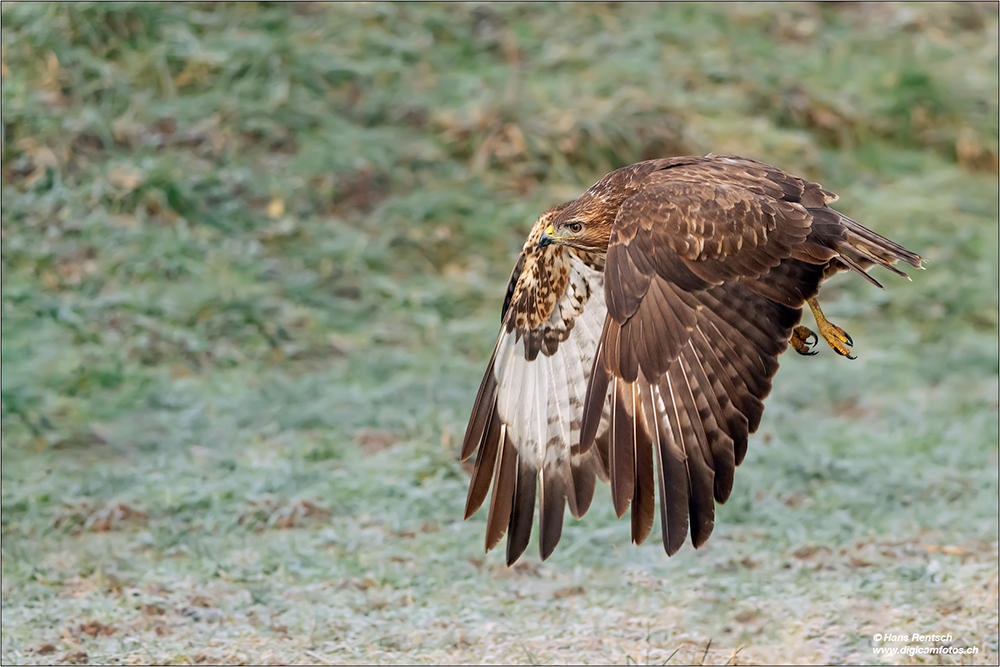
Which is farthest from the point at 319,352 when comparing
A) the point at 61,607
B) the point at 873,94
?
the point at 873,94

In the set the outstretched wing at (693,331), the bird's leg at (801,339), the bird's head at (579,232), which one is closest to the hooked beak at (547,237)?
the bird's head at (579,232)

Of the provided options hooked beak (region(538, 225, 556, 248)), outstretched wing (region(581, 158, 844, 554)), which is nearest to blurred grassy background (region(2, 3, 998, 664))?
outstretched wing (region(581, 158, 844, 554))

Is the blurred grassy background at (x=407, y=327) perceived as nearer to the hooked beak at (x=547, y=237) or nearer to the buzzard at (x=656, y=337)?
the buzzard at (x=656, y=337)

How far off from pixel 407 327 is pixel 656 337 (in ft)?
16.2

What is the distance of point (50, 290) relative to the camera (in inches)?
332

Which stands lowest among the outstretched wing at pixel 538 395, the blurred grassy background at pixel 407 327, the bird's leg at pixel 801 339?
the blurred grassy background at pixel 407 327

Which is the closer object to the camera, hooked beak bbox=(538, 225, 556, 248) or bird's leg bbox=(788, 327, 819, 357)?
bird's leg bbox=(788, 327, 819, 357)

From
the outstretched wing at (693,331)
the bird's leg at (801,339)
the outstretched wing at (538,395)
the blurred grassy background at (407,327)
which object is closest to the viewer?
the outstretched wing at (693,331)

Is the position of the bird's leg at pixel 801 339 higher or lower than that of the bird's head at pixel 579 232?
lower

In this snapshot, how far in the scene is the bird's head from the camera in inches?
189

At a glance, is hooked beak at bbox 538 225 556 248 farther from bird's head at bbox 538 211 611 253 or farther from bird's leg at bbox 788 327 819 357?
bird's leg at bbox 788 327 819 357

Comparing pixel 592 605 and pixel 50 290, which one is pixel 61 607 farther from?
pixel 50 290

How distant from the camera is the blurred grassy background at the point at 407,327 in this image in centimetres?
544

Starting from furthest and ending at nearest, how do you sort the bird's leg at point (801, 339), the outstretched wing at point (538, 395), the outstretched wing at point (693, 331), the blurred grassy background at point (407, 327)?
the blurred grassy background at point (407, 327)
the outstretched wing at point (538, 395)
the bird's leg at point (801, 339)
the outstretched wing at point (693, 331)
